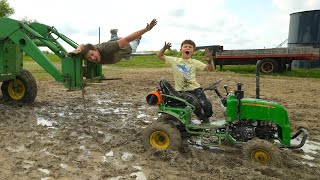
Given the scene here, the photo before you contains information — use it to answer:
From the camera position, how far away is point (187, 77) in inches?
210

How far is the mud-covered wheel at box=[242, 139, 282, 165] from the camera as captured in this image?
4.45 meters

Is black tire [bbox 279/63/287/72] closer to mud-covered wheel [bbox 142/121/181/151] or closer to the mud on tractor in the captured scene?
the mud on tractor

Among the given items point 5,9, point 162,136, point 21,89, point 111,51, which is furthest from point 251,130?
point 5,9

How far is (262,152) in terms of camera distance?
4.51 meters

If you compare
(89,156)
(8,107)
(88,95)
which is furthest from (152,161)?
(88,95)

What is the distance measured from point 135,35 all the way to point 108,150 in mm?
1869

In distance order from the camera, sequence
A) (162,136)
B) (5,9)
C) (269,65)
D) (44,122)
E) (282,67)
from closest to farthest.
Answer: (162,136) → (44,122) → (269,65) → (282,67) → (5,9)

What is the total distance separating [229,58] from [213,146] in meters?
13.7

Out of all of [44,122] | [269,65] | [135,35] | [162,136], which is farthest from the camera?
[269,65]

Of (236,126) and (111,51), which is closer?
(236,126)

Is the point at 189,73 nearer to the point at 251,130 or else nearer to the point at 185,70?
the point at 185,70

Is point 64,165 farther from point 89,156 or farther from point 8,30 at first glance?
point 8,30

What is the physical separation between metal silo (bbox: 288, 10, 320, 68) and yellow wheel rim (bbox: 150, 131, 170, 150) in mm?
14846

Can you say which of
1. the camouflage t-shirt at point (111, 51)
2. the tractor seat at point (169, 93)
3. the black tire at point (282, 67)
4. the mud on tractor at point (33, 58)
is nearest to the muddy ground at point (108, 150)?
the mud on tractor at point (33, 58)
